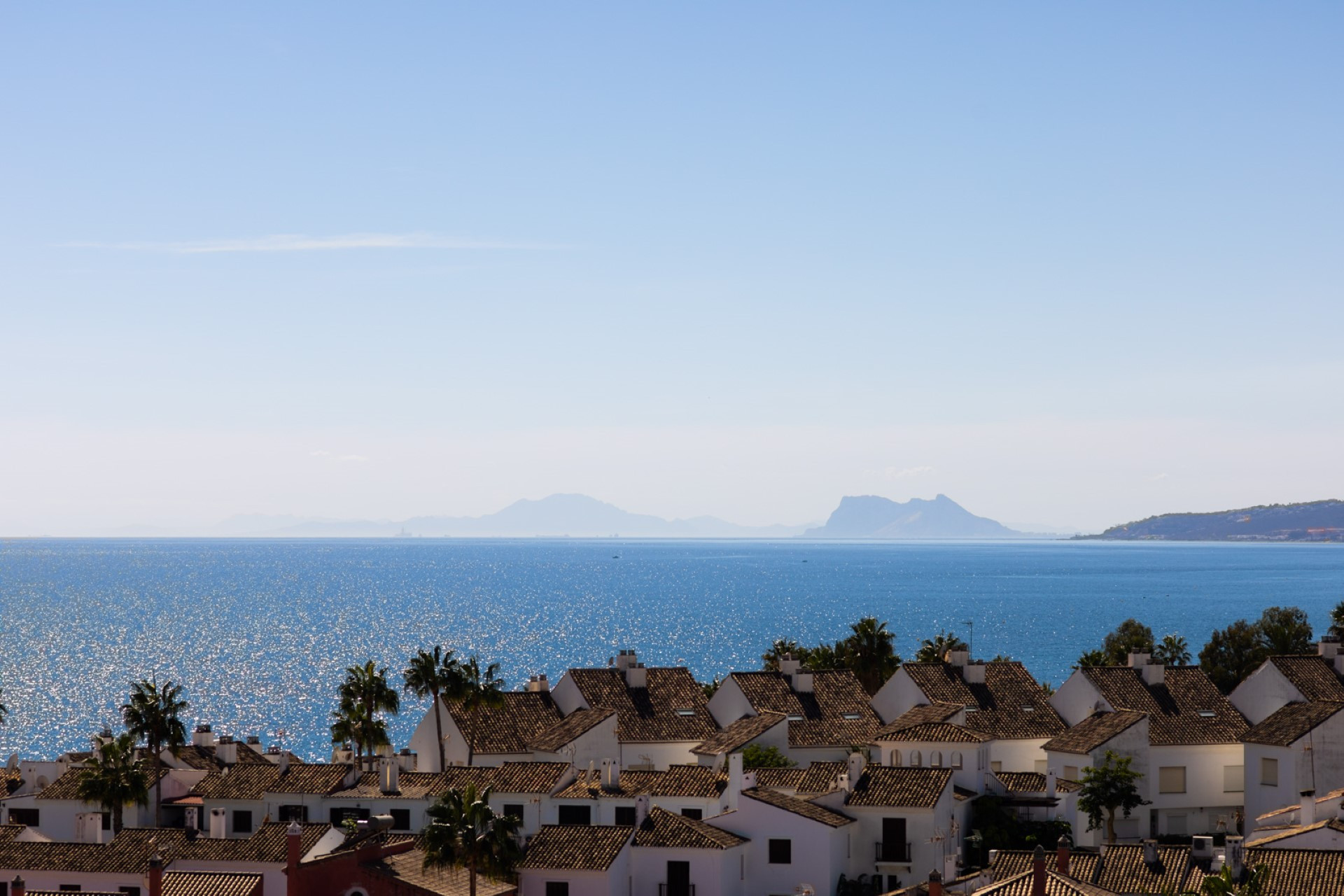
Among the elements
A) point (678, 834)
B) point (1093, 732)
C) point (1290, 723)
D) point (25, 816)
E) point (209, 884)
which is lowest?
point (25, 816)

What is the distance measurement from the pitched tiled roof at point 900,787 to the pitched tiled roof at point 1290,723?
64.8 feet

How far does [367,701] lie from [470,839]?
30858 millimetres

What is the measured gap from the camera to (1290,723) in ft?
269

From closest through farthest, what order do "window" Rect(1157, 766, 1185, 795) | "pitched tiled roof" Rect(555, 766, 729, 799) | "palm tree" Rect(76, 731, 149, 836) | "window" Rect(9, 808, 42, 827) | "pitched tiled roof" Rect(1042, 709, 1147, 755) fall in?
"pitched tiled roof" Rect(555, 766, 729, 799), "palm tree" Rect(76, 731, 149, 836), "window" Rect(9, 808, 42, 827), "pitched tiled roof" Rect(1042, 709, 1147, 755), "window" Rect(1157, 766, 1185, 795)

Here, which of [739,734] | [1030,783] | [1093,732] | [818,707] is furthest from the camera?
[818,707]

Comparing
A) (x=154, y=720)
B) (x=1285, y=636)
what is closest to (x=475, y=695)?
(x=154, y=720)

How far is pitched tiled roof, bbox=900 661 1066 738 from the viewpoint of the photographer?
8775 centimetres

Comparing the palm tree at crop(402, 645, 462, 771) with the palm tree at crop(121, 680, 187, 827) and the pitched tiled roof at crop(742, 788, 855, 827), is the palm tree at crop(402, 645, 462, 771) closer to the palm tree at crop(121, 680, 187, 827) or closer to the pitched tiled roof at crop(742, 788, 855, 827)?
the palm tree at crop(121, 680, 187, 827)

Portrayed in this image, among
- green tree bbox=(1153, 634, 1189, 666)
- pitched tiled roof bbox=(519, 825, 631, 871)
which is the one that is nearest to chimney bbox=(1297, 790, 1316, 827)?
pitched tiled roof bbox=(519, 825, 631, 871)

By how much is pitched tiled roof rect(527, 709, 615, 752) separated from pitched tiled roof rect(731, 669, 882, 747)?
27.1 feet

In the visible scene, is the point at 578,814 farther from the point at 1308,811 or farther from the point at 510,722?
the point at 1308,811

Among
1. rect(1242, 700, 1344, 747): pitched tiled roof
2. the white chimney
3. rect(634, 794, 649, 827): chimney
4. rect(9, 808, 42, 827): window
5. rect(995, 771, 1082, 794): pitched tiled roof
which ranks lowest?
rect(9, 808, 42, 827): window

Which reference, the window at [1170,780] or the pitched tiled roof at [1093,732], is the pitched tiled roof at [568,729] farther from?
the window at [1170,780]

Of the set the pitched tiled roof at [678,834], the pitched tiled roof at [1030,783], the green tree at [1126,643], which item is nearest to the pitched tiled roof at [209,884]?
the pitched tiled roof at [678,834]
